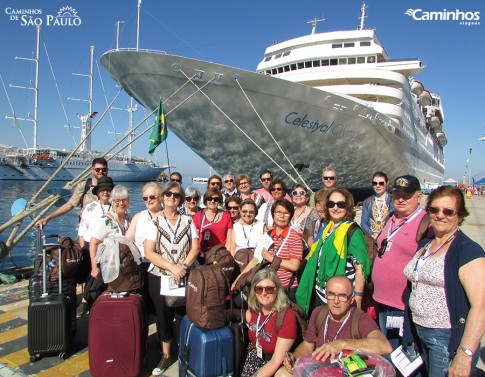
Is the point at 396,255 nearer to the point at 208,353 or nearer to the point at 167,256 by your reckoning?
the point at 208,353

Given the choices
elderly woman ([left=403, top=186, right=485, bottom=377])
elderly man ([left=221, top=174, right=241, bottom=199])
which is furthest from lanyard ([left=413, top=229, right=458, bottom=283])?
elderly man ([left=221, top=174, right=241, bottom=199])

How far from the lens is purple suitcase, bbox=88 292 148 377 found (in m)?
2.73

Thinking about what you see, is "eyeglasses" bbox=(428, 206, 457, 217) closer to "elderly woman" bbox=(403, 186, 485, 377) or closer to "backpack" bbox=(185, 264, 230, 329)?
"elderly woman" bbox=(403, 186, 485, 377)

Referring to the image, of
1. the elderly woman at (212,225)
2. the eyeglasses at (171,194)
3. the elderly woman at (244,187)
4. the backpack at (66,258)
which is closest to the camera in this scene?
the eyeglasses at (171,194)

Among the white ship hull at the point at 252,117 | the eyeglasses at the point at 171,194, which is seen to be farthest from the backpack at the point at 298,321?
the white ship hull at the point at 252,117

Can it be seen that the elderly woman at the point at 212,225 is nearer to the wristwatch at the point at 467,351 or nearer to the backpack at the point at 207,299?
the backpack at the point at 207,299

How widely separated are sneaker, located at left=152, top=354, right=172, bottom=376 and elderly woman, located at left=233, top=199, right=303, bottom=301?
A: 0.85 metres

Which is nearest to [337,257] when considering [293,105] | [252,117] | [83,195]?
[83,195]

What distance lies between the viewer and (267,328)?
2443 mm

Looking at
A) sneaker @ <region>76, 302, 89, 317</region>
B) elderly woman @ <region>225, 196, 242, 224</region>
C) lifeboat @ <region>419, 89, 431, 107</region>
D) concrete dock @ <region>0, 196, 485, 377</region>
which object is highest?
lifeboat @ <region>419, 89, 431, 107</region>

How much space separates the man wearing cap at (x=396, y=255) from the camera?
8.29 feet

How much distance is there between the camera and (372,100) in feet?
54.3

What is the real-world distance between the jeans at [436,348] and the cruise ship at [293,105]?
25.3ft

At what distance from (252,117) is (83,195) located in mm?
8344
